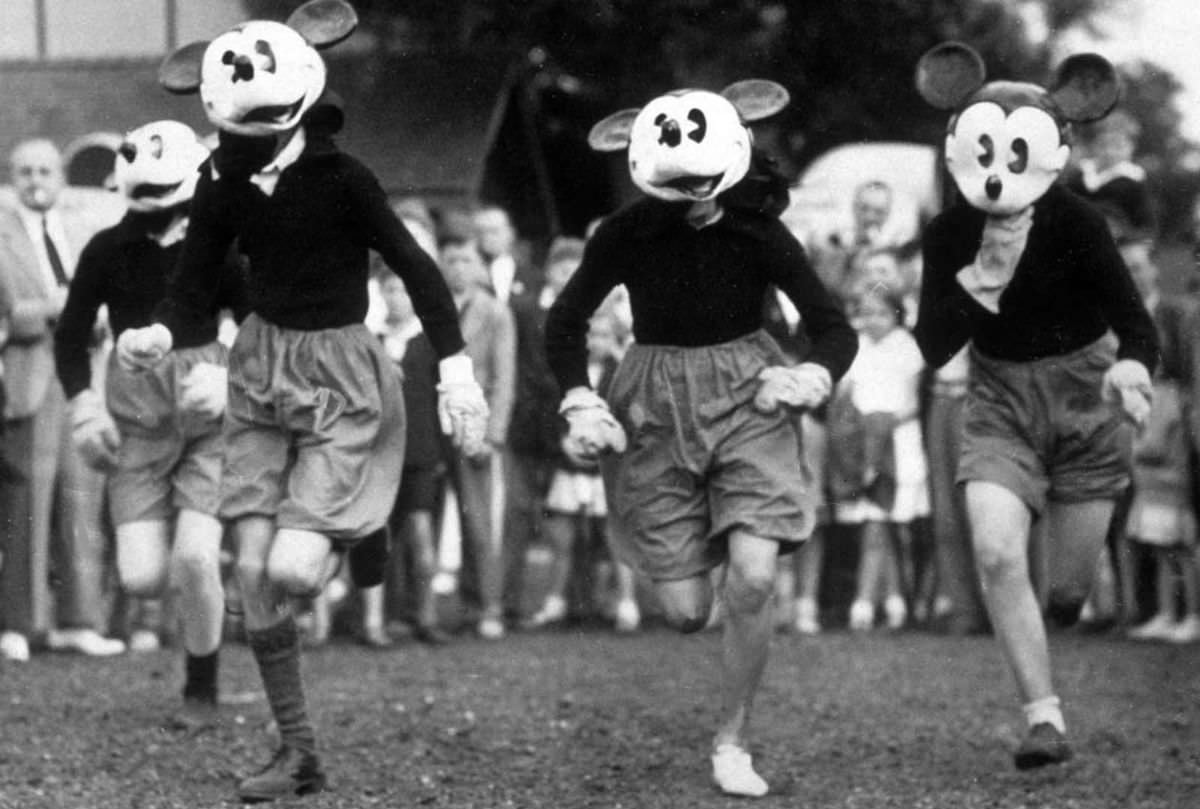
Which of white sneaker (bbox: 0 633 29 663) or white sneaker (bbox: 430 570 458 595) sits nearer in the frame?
white sneaker (bbox: 0 633 29 663)

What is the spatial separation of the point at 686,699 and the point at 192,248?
325 cm

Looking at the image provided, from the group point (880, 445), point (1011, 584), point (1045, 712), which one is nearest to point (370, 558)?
point (1011, 584)

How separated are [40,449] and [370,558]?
168 inches

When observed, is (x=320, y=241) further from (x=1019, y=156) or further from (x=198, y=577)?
(x=1019, y=156)

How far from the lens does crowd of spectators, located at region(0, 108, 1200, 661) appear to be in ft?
38.4

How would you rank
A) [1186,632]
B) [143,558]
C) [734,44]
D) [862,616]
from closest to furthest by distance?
[143,558], [1186,632], [862,616], [734,44]

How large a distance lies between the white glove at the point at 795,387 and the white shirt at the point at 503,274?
552 centimetres

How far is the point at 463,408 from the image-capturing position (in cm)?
735

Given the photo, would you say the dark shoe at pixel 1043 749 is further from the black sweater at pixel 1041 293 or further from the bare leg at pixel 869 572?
the bare leg at pixel 869 572

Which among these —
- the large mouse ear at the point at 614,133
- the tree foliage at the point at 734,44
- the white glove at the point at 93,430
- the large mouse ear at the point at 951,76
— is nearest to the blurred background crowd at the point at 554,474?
the large mouse ear at the point at 951,76

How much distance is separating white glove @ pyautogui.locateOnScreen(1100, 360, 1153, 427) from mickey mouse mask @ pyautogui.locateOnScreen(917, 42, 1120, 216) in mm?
603

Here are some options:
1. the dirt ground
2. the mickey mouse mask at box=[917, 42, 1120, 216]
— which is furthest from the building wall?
the mickey mouse mask at box=[917, 42, 1120, 216]

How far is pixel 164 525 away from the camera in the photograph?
29.5ft

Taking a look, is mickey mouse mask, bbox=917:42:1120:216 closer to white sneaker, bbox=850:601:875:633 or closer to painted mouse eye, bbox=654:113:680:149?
painted mouse eye, bbox=654:113:680:149
